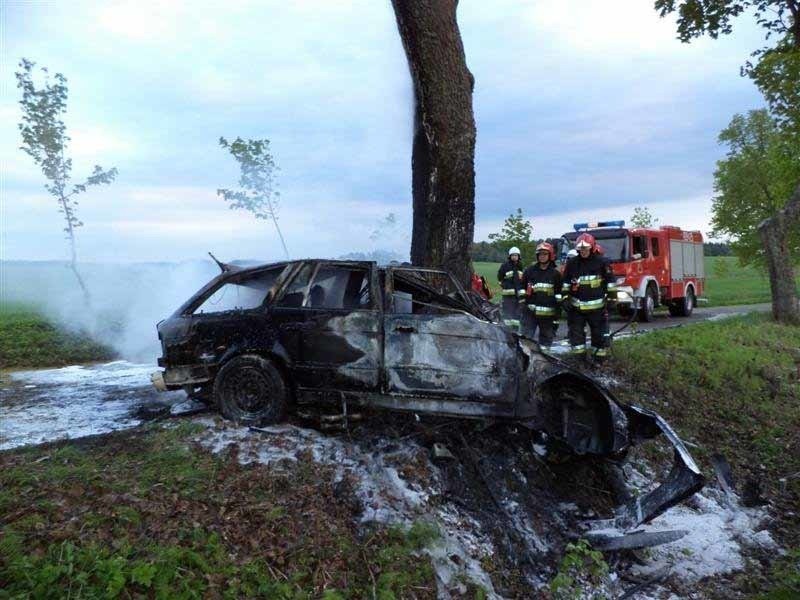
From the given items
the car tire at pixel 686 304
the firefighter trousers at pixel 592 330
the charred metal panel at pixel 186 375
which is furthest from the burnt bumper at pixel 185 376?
the car tire at pixel 686 304

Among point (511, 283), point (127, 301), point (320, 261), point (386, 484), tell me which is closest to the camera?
point (386, 484)

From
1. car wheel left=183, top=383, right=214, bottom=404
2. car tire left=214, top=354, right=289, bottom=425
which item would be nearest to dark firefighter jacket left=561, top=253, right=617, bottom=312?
car tire left=214, top=354, right=289, bottom=425

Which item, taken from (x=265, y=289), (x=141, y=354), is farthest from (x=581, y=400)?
(x=141, y=354)

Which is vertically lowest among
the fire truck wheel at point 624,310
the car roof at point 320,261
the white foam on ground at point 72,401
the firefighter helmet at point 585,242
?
the white foam on ground at point 72,401

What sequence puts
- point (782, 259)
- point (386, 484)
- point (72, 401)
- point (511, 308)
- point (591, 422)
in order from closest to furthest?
point (386, 484)
point (591, 422)
point (72, 401)
point (511, 308)
point (782, 259)

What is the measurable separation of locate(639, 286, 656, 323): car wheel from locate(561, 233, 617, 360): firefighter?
7.74 m

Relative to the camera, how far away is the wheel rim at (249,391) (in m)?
5.54

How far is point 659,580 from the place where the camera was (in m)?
4.61

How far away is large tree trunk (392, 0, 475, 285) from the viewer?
6.91m

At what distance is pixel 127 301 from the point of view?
16.0 m

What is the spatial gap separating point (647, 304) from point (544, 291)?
8.07m

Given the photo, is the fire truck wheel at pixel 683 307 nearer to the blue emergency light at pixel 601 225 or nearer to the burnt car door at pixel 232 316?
the blue emergency light at pixel 601 225

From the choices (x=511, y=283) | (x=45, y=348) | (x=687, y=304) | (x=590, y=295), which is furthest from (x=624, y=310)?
(x=45, y=348)

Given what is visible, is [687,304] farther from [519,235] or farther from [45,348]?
[45,348]
